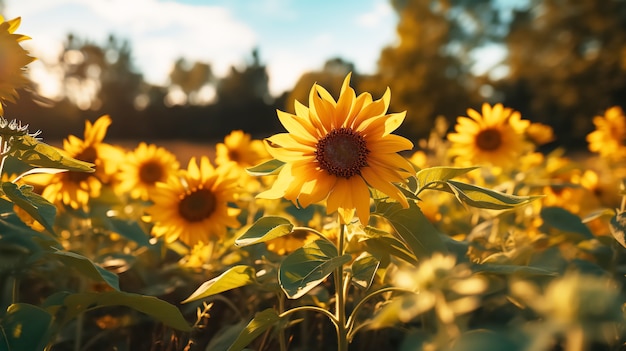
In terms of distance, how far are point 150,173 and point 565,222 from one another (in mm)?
2124

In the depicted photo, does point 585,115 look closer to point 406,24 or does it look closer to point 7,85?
point 406,24

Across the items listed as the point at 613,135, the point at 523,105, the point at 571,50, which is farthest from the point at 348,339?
the point at 523,105

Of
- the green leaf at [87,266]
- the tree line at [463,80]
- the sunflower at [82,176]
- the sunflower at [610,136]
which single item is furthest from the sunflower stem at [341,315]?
the tree line at [463,80]

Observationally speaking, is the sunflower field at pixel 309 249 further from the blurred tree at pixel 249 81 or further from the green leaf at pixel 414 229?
the blurred tree at pixel 249 81

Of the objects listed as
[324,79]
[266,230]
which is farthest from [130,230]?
[324,79]

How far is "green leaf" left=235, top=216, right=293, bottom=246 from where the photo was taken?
155 centimetres

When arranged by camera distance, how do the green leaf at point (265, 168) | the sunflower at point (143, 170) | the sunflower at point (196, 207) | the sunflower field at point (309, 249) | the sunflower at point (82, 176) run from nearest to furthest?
the sunflower field at point (309, 249)
the green leaf at point (265, 168)
the sunflower at point (196, 207)
the sunflower at point (82, 176)
the sunflower at point (143, 170)

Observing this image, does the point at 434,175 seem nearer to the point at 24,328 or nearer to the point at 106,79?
the point at 24,328

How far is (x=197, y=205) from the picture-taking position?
2.51m

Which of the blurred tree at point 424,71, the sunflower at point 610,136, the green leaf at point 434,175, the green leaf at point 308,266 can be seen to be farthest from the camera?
the blurred tree at point 424,71

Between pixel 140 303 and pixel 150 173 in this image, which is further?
pixel 150 173

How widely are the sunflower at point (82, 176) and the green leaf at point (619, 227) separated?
2.14m

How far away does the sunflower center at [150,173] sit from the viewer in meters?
3.25

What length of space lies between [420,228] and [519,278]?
40 centimetres
